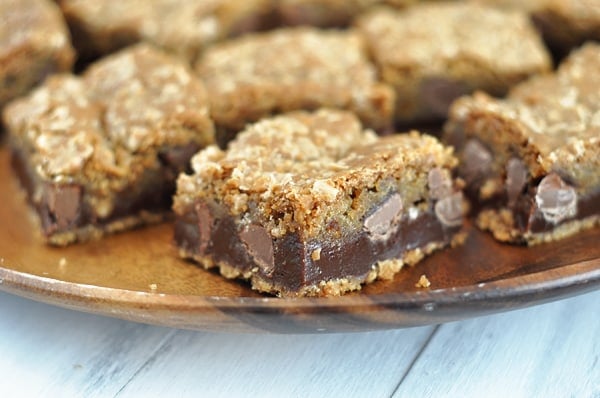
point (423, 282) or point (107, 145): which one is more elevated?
point (107, 145)

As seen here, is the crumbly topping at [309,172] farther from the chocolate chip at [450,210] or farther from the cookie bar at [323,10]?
the cookie bar at [323,10]

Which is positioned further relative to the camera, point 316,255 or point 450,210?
point 450,210

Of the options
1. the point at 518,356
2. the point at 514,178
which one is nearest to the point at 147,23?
the point at 514,178

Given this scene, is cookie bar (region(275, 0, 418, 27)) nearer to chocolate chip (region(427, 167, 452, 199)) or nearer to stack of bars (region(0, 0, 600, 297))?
stack of bars (region(0, 0, 600, 297))

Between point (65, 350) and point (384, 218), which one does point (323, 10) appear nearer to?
point (384, 218)

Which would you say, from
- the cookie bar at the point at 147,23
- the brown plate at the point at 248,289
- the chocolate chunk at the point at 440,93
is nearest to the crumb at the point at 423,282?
the brown plate at the point at 248,289

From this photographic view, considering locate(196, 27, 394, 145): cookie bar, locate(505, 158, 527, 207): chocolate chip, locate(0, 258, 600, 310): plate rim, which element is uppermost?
locate(196, 27, 394, 145): cookie bar

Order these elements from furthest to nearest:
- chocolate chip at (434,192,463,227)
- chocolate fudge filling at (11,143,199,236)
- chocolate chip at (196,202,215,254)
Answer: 1. chocolate fudge filling at (11,143,199,236)
2. chocolate chip at (434,192,463,227)
3. chocolate chip at (196,202,215,254)

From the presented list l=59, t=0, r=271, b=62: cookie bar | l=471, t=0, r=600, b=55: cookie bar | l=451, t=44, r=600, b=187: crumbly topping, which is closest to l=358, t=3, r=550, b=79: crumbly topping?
l=471, t=0, r=600, b=55: cookie bar

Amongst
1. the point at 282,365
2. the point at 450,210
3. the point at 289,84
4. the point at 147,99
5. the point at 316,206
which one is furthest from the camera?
the point at 289,84
